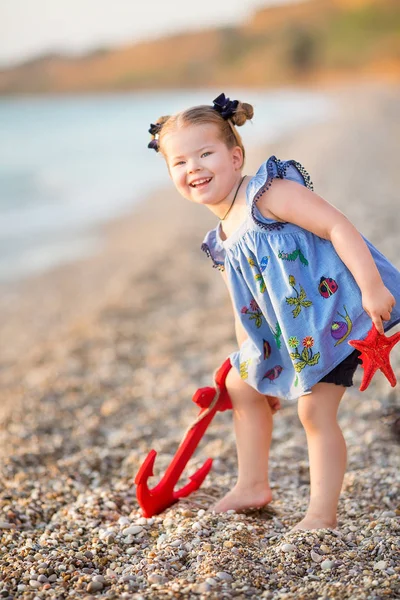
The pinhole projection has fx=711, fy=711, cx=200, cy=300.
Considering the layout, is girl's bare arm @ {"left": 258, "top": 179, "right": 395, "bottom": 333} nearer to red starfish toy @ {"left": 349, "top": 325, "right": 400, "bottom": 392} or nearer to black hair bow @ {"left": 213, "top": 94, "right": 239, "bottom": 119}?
red starfish toy @ {"left": 349, "top": 325, "right": 400, "bottom": 392}

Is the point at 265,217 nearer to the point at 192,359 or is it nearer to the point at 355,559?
the point at 355,559

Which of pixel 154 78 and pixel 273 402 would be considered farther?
pixel 154 78

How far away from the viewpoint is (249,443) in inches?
84.0

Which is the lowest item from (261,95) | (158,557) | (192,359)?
(158,557)

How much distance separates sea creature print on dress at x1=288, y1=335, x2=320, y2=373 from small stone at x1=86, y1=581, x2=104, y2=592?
72 centimetres

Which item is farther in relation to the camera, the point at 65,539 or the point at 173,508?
the point at 173,508

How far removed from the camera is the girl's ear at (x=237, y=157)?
1.98 meters

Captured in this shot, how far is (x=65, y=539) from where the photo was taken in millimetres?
2006

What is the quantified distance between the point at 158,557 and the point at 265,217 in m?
0.91

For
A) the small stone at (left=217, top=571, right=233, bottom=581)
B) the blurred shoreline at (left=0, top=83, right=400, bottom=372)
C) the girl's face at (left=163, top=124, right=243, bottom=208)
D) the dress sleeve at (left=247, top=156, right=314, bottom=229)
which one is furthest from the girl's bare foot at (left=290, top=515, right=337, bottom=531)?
the blurred shoreline at (left=0, top=83, right=400, bottom=372)

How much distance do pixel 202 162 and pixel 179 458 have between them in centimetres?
91

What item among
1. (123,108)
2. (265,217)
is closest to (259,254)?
(265,217)

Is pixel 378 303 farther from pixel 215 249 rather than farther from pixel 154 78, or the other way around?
pixel 154 78

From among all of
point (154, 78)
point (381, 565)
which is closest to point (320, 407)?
point (381, 565)
